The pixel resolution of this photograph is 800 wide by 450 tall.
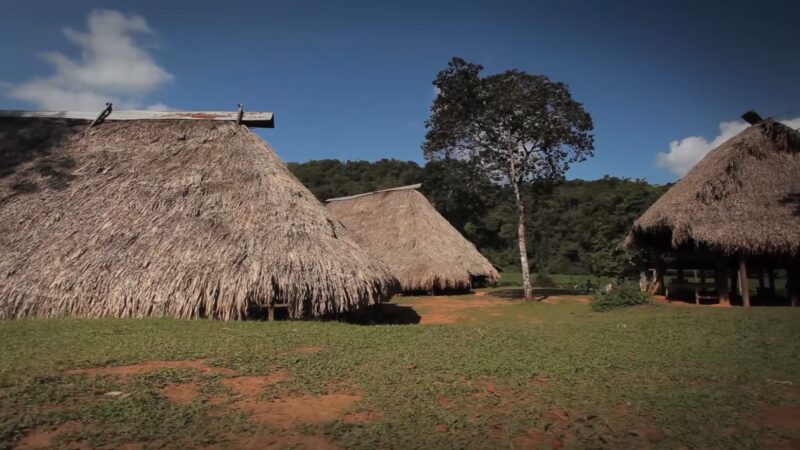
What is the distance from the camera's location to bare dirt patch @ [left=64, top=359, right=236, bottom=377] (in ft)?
15.1

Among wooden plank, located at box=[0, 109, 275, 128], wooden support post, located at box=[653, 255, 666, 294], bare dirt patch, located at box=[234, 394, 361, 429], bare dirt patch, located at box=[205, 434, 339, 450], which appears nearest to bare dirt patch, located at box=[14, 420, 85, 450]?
bare dirt patch, located at box=[205, 434, 339, 450]

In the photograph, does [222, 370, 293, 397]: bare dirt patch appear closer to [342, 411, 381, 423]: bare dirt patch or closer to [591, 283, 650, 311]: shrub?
[342, 411, 381, 423]: bare dirt patch

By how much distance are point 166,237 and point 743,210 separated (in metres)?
12.5

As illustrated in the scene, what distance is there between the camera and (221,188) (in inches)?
373

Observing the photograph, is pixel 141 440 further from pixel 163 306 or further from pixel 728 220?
pixel 728 220

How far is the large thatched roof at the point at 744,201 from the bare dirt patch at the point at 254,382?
1054cm

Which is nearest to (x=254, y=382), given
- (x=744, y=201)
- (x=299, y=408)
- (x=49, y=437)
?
(x=299, y=408)

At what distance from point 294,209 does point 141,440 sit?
622 centimetres

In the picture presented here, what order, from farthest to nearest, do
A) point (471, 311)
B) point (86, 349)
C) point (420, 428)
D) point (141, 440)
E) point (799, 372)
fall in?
point (471, 311) < point (86, 349) < point (799, 372) < point (420, 428) < point (141, 440)

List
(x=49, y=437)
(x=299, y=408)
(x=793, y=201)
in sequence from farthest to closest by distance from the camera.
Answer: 1. (x=793, y=201)
2. (x=299, y=408)
3. (x=49, y=437)

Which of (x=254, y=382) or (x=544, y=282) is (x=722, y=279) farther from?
(x=254, y=382)

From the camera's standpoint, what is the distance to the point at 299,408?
12.7 feet

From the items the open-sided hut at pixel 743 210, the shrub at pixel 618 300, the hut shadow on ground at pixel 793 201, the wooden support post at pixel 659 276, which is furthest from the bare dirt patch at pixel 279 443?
the wooden support post at pixel 659 276

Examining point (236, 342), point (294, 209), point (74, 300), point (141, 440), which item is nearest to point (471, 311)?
point (294, 209)
